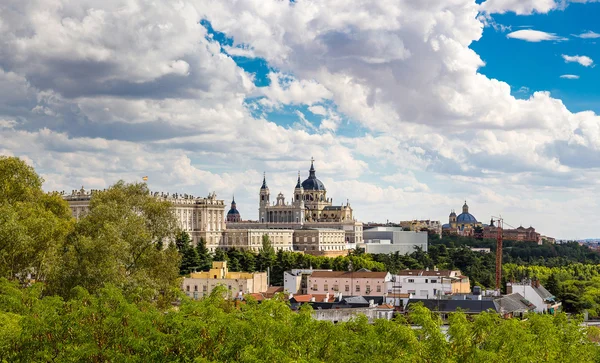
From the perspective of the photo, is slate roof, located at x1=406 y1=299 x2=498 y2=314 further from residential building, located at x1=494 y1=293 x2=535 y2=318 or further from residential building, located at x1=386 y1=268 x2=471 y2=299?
residential building, located at x1=386 y1=268 x2=471 y2=299

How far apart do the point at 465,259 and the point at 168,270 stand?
3199 inches

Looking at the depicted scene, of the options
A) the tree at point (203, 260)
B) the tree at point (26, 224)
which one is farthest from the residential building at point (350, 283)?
the tree at point (26, 224)

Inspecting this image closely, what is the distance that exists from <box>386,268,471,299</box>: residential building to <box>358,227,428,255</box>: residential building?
7264 centimetres

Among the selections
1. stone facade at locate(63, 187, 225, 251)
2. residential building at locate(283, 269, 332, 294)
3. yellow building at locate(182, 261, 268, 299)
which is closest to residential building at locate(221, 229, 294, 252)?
stone facade at locate(63, 187, 225, 251)

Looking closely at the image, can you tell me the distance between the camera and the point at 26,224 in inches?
1700

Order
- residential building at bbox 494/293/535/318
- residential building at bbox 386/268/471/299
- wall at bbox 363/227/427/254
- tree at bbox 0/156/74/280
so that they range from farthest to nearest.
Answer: wall at bbox 363/227/427/254, residential building at bbox 386/268/471/299, residential building at bbox 494/293/535/318, tree at bbox 0/156/74/280

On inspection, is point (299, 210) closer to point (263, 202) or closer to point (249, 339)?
point (263, 202)

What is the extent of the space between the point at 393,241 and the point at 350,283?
280ft

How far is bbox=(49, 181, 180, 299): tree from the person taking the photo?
141 ft

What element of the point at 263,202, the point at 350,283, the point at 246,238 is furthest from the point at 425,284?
the point at 263,202

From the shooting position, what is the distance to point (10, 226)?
136 ft

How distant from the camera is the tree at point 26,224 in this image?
42.0m

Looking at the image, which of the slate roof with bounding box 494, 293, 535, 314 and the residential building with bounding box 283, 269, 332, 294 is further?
the residential building with bounding box 283, 269, 332, 294

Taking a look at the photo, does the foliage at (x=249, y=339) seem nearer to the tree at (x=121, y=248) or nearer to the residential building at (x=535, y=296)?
the tree at (x=121, y=248)
